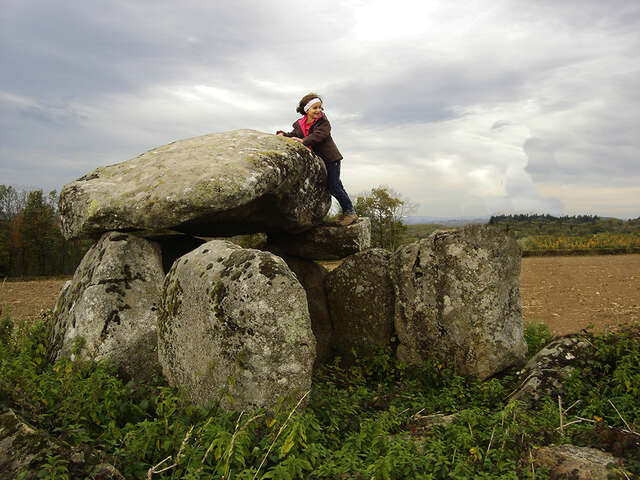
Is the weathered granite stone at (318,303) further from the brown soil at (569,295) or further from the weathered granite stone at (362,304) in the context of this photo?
the brown soil at (569,295)

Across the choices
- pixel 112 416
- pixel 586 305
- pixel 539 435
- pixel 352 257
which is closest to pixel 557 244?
pixel 586 305

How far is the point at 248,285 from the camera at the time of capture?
4863 millimetres

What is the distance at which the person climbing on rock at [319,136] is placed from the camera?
8.34m

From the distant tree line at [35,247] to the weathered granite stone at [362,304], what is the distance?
77.8 feet

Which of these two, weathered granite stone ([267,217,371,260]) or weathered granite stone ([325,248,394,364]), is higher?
weathered granite stone ([267,217,371,260])

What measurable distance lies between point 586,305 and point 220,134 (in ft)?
42.8

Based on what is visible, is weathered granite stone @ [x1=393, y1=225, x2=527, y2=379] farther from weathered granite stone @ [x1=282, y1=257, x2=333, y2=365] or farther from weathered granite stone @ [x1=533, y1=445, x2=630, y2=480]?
weathered granite stone @ [x1=533, y1=445, x2=630, y2=480]

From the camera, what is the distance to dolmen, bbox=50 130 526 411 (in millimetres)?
4848

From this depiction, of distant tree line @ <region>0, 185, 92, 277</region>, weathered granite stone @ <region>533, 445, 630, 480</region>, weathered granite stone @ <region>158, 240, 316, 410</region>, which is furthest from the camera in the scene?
distant tree line @ <region>0, 185, 92, 277</region>

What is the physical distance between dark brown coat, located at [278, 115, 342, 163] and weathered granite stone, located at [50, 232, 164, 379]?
3249 millimetres

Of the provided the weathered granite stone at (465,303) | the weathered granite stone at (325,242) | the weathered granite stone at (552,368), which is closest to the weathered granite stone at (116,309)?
the weathered granite stone at (325,242)

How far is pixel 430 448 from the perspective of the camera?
423cm

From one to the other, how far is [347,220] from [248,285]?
4.46 metres

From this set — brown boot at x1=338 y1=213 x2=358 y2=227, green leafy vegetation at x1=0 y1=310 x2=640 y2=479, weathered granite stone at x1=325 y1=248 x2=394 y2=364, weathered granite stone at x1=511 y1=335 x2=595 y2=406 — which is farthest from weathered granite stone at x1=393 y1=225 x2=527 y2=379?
brown boot at x1=338 y1=213 x2=358 y2=227
